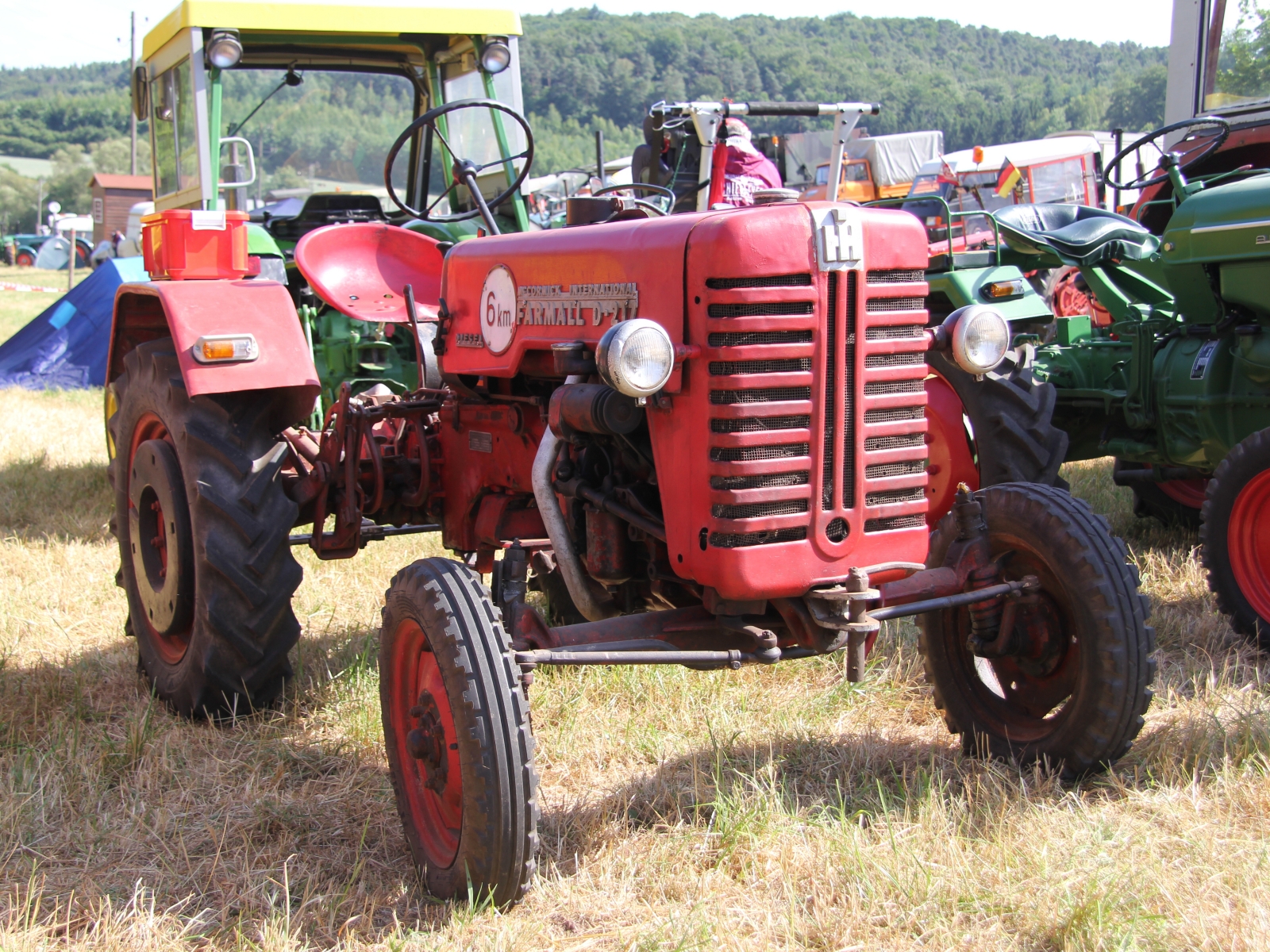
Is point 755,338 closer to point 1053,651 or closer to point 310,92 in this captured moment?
point 1053,651

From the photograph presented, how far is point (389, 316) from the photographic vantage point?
3633 mm

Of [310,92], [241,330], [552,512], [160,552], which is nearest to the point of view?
[552,512]

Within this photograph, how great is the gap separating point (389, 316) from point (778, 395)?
174 centimetres

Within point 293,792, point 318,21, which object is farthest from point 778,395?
point 318,21

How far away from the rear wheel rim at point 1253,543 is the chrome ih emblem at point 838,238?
6.14 ft

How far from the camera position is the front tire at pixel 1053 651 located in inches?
101

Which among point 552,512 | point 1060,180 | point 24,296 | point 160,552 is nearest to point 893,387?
point 552,512

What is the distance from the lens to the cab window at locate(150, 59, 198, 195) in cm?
493

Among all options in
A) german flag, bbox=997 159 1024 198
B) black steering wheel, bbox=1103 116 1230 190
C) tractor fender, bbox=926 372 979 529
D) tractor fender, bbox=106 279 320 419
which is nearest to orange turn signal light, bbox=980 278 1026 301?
tractor fender, bbox=926 372 979 529

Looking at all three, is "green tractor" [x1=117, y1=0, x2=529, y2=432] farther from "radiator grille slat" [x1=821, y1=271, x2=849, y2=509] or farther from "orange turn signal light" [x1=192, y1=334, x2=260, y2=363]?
"radiator grille slat" [x1=821, y1=271, x2=849, y2=509]

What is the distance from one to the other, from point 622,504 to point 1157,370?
249 cm

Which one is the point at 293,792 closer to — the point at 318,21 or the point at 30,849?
the point at 30,849

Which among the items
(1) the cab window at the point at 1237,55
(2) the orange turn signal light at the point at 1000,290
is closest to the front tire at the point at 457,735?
(2) the orange turn signal light at the point at 1000,290

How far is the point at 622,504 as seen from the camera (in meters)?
2.52
